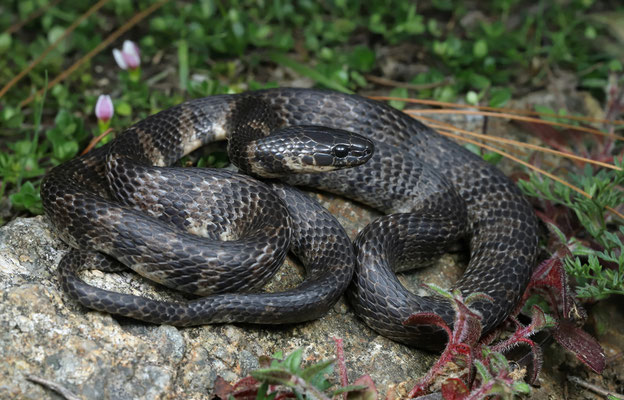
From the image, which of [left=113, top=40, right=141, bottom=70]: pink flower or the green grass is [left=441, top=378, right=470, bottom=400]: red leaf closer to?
the green grass

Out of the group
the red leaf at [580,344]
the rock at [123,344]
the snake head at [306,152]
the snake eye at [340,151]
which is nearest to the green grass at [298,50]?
the snake head at [306,152]

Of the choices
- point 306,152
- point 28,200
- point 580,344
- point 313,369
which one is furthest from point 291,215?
point 580,344

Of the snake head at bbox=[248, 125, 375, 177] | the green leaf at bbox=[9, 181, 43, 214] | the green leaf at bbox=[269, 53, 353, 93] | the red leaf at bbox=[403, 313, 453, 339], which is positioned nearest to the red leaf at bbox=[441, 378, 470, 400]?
the red leaf at bbox=[403, 313, 453, 339]

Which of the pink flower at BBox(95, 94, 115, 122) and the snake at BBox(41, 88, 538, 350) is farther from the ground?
the pink flower at BBox(95, 94, 115, 122)

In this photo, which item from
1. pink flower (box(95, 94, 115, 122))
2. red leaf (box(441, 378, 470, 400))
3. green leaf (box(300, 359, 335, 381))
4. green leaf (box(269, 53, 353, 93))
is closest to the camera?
green leaf (box(300, 359, 335, 381))

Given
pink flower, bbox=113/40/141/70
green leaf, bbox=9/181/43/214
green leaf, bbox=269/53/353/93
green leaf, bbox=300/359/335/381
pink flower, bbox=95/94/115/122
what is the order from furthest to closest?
1. green leaf, bbox=269/53/353/93
2. pink flower, bbox=113/40/141/70
3. pink flower, bbox=95/94/115/122
4. green leaf, bbox=9/181/43/214
5. green leaf, bbox=300/359/335/381

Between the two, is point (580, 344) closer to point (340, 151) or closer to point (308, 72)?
point (340, 151)

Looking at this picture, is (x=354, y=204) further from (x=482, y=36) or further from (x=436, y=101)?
(x=482, y=36)
